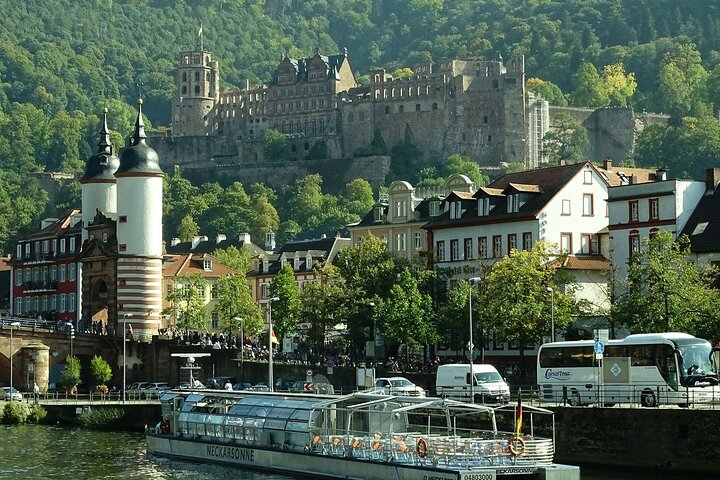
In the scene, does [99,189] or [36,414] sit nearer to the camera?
[36,414]

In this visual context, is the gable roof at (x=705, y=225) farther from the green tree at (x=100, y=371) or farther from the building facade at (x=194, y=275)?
the building facade at (x=194, y=275)

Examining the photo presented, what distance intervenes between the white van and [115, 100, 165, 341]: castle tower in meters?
34.7

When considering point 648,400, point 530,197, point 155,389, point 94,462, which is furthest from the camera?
point 155,389

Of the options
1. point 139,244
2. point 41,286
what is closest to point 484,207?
point 139,244

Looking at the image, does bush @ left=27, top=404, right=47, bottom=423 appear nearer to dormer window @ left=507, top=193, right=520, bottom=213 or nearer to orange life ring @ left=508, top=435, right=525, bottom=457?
dormer window @ left=507, top=193, right=520, bottom=213

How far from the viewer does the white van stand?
76.1m

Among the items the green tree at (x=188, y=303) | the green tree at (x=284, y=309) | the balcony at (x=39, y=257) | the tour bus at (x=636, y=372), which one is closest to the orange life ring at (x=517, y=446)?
the tour bus at (x=636, y=372)

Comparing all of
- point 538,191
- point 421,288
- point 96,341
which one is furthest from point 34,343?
point 538,191

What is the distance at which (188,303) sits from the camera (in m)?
127

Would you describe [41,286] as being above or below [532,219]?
below

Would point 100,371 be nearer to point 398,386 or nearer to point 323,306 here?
point 323,306

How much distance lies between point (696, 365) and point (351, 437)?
15110 mm

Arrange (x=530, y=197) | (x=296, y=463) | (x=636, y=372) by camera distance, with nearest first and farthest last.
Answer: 1. (x=296, y=463)
2. (x=636, y=372)
3. (x=530, y=197)

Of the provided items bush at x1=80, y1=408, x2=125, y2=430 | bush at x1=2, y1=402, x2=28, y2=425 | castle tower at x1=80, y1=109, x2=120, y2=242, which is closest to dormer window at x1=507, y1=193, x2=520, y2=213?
bush at x1=80, y1=408, x2=125, y2=430
